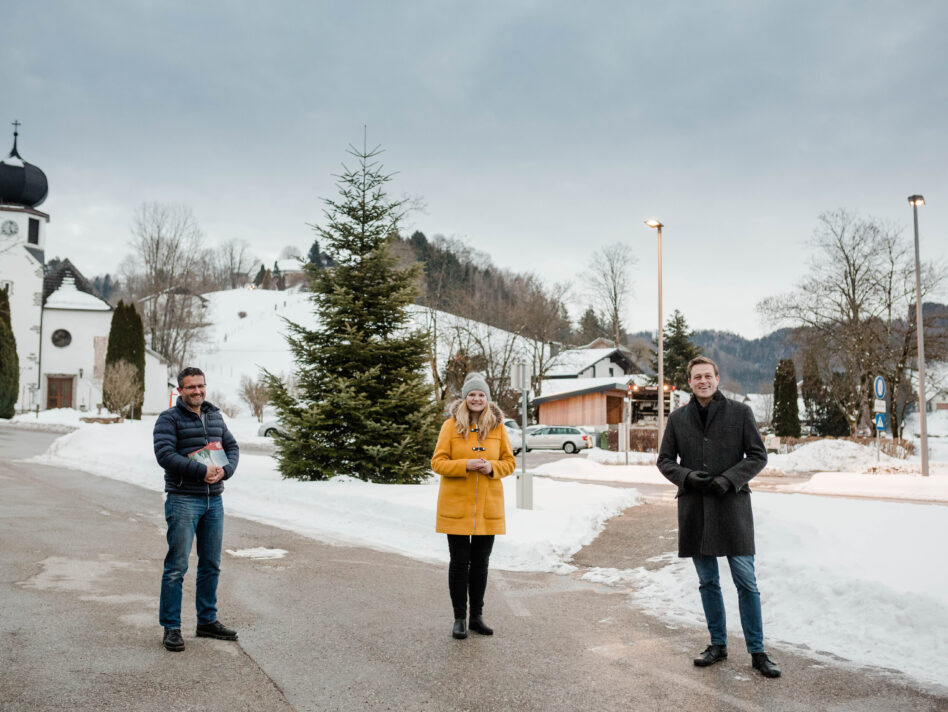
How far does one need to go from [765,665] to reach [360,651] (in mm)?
2657

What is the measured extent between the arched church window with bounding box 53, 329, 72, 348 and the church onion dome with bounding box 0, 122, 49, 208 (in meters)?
11.1

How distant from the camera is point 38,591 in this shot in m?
6.95

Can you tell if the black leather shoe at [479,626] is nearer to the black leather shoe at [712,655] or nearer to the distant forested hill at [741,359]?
the black leather shoe at [712,655]

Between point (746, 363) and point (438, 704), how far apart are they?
141 metres

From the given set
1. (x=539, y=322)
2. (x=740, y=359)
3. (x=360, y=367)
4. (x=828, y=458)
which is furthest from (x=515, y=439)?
(x=740, y=359)

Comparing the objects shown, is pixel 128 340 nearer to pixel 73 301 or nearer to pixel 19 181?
pixel 73 301

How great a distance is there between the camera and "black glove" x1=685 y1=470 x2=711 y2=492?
5141 mm

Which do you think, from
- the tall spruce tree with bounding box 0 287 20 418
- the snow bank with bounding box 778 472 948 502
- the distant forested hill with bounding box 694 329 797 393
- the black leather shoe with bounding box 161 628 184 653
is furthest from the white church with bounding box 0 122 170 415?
the distant forested hill with bounding box 694 329 797 393

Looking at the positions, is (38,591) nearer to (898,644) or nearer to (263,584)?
(263,584)

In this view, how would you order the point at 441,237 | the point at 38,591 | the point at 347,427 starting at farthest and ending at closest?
the point at 441,237, the point at 347,427, the point at 38,591

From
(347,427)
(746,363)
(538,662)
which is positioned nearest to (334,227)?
(347,427)

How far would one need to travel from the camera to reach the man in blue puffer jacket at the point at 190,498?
212 inches

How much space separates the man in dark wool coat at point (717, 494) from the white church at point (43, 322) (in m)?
59.2

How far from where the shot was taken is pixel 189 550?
553 centimetres
